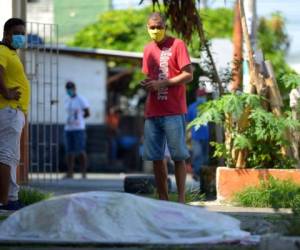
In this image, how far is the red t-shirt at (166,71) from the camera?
9664mm

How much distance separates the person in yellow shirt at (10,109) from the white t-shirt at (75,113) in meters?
8.75

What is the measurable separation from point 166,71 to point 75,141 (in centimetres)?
881

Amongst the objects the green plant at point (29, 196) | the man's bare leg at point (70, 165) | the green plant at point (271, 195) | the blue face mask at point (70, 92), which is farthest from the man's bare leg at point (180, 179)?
the man's bare leg at point (70, 165)

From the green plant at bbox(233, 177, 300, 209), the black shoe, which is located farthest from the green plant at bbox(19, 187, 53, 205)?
the green plant at bbox(233, 177, 300, 209)

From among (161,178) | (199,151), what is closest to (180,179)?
(161,178)

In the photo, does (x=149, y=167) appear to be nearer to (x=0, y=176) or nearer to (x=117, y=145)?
(x=117, y=145)

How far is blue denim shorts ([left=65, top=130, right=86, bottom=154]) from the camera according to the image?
59.8 feet

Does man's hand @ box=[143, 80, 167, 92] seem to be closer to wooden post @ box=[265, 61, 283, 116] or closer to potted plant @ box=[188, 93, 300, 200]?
potted plant @ box=[188, 93, 300, 200]

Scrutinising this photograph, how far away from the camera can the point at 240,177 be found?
10.9 m

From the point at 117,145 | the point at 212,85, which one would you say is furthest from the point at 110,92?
the point at 212,85

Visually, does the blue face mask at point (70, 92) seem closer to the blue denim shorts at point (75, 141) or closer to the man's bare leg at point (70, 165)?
the blue denim shorts at point (75, 141)

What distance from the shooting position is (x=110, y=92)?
3281cm

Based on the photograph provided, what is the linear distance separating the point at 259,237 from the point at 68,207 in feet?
4.68

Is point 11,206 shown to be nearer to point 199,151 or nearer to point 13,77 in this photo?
point 13,77
